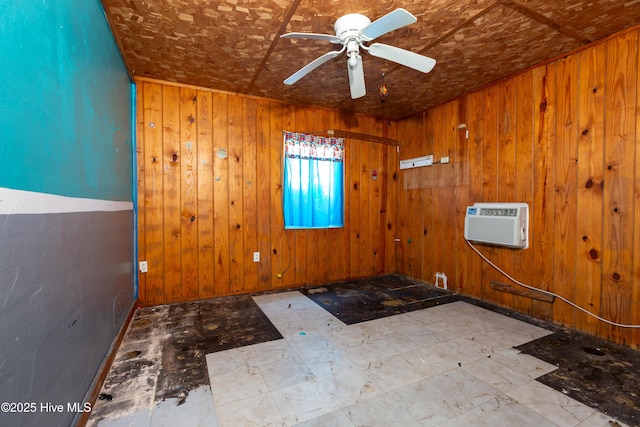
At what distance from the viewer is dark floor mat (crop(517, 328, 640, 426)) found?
58.0 inches

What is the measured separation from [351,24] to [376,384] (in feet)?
7.58

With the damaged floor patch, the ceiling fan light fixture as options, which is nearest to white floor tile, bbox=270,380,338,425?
the damaged floor patch

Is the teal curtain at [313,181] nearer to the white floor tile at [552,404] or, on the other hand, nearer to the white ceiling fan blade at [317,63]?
the white ceiling fan blade at [317,63]

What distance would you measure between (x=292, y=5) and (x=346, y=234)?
282 cm

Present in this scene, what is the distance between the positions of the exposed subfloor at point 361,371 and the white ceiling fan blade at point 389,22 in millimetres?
2124

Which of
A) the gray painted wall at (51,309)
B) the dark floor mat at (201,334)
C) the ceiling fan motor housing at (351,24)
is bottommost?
the dark floor mat at (201,334)

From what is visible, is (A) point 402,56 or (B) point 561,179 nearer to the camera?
→ (A) point 402,56

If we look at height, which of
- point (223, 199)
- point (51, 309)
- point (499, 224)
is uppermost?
point (223, 199)

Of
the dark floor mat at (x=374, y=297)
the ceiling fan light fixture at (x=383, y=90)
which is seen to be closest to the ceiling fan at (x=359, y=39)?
the ceiling fan light fixture at (x=383, y=90)

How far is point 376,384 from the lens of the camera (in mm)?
1648

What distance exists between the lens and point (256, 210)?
11.2 ft

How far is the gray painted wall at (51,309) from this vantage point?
31.7 inches

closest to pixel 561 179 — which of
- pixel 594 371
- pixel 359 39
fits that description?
pixel 594 371

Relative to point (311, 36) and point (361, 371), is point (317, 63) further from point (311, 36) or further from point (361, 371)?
point (361, 371)
